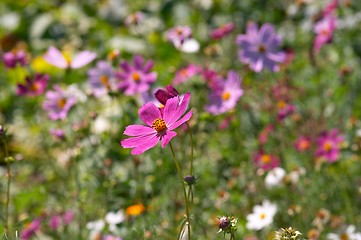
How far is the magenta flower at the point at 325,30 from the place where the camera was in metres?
2.78

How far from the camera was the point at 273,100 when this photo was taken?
306cm

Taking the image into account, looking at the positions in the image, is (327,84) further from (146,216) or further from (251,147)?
(146,216)

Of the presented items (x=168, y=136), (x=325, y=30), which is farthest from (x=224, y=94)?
(x=168, y=136)

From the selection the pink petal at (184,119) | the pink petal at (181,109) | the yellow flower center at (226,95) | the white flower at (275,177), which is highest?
the yellow flower center at (226,95)

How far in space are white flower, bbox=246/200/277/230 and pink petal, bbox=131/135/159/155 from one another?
896 mm

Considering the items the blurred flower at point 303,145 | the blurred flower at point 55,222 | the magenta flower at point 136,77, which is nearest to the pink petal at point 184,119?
the magenta flower at point 136,77

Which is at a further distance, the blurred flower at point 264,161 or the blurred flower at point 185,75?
the blurred flower at point 185,75

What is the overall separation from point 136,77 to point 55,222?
0.60 meters

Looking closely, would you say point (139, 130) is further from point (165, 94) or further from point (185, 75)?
point (185, 75)

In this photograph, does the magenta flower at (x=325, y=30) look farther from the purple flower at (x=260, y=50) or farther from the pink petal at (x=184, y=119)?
the pink petal at (x=184, y=119)

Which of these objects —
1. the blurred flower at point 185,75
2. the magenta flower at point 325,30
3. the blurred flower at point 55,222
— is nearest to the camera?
the blurred flower at point 55,222

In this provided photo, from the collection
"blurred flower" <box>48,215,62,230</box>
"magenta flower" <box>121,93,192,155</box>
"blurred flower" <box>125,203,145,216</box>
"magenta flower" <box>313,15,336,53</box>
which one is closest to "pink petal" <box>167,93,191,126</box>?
"magenta flower" <box>121,93,192,155</box>

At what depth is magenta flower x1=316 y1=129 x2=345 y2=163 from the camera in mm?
2308

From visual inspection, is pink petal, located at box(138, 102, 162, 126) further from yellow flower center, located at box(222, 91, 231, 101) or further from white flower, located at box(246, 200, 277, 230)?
yellow flower center, located at box(222, 91, 231, 101)
